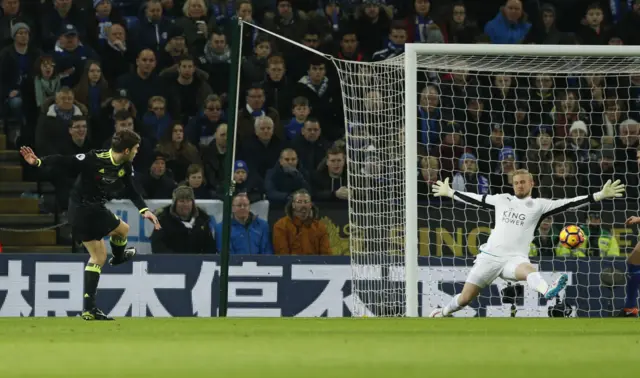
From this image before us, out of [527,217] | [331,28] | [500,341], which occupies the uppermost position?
[331,28]

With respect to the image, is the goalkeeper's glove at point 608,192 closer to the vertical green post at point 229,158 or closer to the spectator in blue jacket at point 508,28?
the vertical green post at point 229,158

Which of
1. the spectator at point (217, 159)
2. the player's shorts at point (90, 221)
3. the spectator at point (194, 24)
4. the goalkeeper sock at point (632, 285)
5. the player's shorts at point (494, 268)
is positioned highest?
the spectator at point (194, 24)

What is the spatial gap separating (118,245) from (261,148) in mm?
4099

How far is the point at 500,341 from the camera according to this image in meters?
9.23

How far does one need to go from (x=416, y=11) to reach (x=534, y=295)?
5057 mm

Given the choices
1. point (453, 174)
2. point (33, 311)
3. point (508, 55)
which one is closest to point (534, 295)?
point (453, 174)

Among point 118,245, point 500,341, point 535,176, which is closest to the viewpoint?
point 500,341

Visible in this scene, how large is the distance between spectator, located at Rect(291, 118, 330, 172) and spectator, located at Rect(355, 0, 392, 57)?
6.50 ft

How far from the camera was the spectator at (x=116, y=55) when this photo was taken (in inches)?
699

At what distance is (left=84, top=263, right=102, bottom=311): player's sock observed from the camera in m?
12.6

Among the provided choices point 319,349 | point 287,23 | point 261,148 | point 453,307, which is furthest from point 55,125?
point 319,349

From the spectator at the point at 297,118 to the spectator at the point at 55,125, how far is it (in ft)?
8.84

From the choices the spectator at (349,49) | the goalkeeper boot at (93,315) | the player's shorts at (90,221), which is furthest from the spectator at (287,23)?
the goalkeeper boot at (93,315)

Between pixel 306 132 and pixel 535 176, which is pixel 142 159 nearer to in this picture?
pixel 306 132
